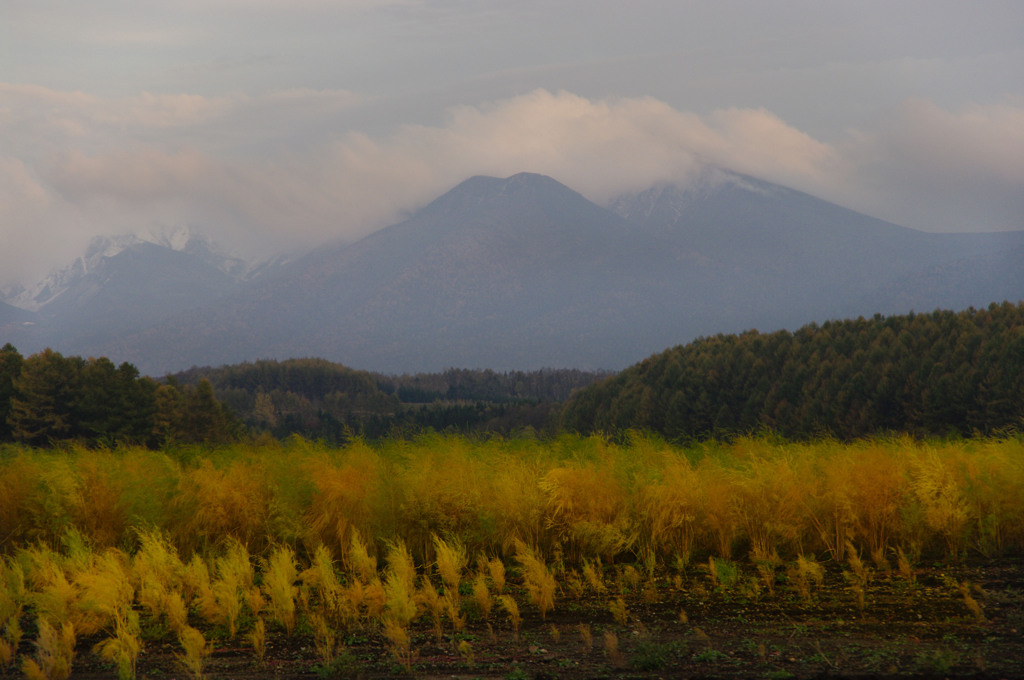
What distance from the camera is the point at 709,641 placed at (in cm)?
957

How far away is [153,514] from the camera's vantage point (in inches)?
558

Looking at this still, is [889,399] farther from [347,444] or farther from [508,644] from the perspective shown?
[508,644]

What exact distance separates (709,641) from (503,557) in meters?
4.75

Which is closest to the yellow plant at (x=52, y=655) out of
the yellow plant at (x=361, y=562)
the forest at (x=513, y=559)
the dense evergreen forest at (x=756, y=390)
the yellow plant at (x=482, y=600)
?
the forest at (x=513, y=559)

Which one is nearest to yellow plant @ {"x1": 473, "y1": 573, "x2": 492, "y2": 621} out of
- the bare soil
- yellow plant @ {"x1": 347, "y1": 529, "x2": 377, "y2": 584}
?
the bare soil

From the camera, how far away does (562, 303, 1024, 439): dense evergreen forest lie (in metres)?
47.8

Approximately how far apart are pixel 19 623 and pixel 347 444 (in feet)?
20.8

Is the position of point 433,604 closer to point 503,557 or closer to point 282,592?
point 282,592

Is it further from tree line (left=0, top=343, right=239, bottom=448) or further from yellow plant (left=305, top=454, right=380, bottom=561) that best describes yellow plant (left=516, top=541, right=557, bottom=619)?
tree line (left=0, top=343, right=239, bottom=448)

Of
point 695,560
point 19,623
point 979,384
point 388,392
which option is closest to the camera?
point 19,623

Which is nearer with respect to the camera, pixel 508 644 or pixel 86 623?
pixel 508 644

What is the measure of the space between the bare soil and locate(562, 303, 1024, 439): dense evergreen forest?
28.2 m

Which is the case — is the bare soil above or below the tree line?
below

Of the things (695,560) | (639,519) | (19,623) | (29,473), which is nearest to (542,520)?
(639,519)
